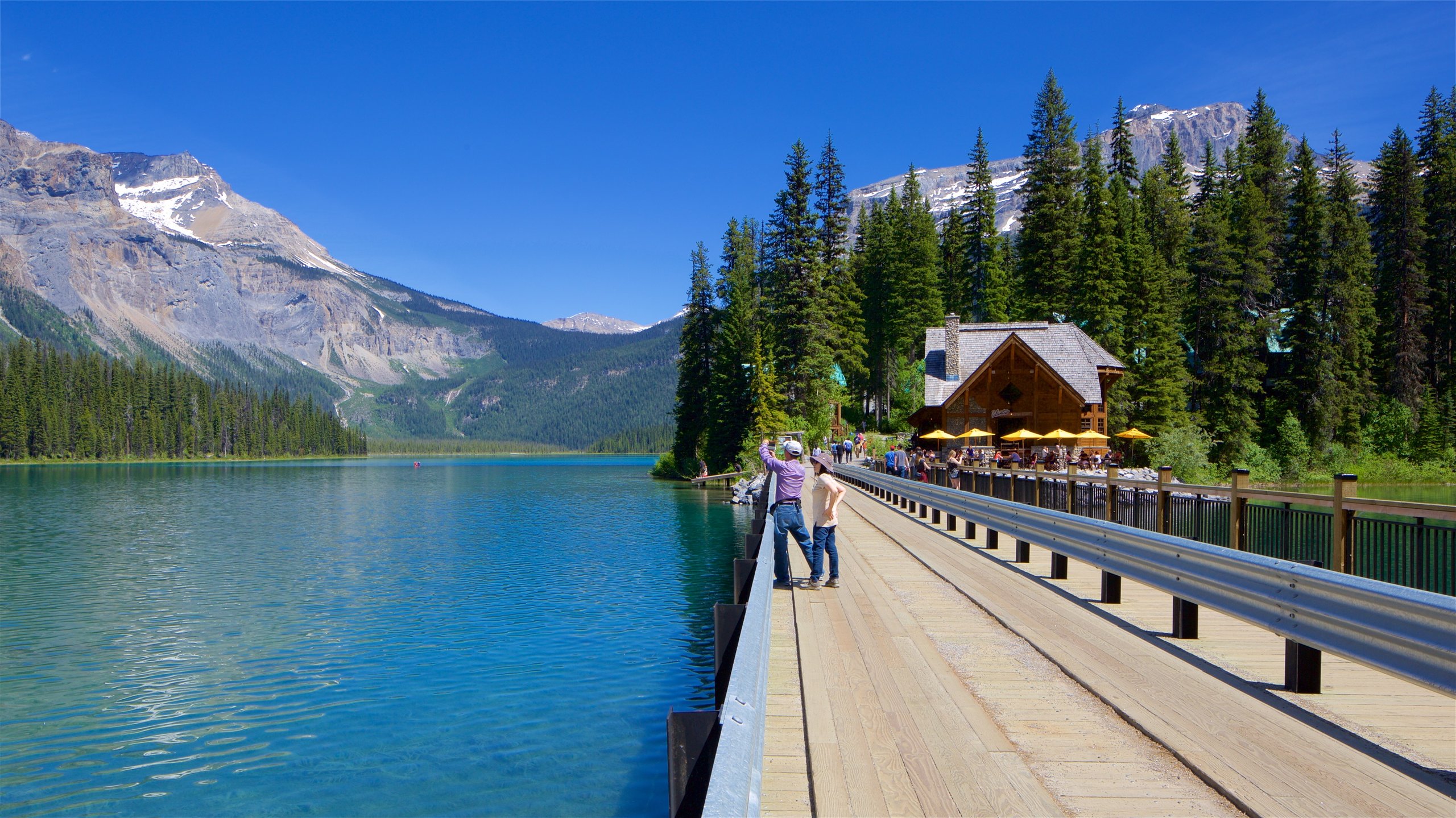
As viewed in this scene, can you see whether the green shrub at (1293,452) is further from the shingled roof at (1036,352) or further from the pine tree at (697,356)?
the pine tree at (697,356)

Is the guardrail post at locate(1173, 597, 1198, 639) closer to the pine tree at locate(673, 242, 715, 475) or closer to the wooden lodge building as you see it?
the wooden lodge building

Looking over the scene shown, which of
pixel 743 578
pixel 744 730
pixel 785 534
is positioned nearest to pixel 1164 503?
pixel 785 534

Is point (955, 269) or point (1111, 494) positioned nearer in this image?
point (1111, 494)

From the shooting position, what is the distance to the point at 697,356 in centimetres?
7469

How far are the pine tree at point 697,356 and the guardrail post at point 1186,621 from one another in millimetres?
64845

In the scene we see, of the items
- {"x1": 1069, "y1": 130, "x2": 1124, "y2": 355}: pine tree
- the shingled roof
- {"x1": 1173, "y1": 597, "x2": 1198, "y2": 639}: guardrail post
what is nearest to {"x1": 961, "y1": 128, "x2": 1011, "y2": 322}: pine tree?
{"x1": 1069, "y1": 130, "x2": 1124, "y2": 355}: pine tree

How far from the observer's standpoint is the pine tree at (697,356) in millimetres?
73688

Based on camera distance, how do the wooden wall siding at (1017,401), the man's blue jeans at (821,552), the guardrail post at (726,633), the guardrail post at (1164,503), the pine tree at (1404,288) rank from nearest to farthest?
the guardrail post at (726,633) < the man's blue jeans at (821,552) < the guardrail post at (1164,503) < the wooden wall siding at (1017,401) < the pine tree at (1404,288)

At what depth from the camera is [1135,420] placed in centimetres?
5338

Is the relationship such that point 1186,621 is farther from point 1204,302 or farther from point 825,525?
point 1204,302

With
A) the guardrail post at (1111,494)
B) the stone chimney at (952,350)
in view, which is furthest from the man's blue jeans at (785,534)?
the stone chimney at (952,350)

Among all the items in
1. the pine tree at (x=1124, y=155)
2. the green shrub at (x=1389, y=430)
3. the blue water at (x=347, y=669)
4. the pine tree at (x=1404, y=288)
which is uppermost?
the pine tree at (x=1124, y=155)

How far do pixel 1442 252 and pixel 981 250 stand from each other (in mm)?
30344

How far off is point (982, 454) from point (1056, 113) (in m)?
39.8
